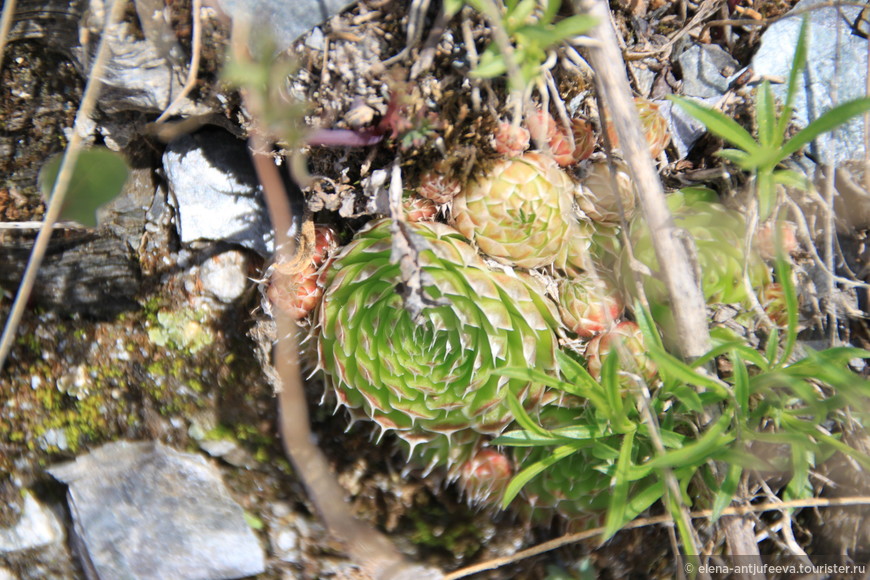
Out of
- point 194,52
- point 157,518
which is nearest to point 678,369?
point 194,52

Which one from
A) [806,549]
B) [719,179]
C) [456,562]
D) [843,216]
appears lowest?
[806,549]

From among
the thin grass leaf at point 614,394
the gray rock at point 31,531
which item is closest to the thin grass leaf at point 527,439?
the thin grass leaf at point 614,394

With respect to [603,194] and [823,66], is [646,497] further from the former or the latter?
[823,66]

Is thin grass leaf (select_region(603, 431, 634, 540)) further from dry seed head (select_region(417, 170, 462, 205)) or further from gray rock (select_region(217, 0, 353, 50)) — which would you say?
gray rock (select_region(217, 0, 353, 50))

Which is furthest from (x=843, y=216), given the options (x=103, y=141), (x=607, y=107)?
(x=103, y=141)

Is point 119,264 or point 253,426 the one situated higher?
point 119,264

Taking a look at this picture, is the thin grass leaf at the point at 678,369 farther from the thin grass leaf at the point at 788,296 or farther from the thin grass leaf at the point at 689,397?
the thin grass leaf at the point at 788,296

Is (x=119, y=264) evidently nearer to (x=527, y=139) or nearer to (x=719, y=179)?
(x=527, y=139)
